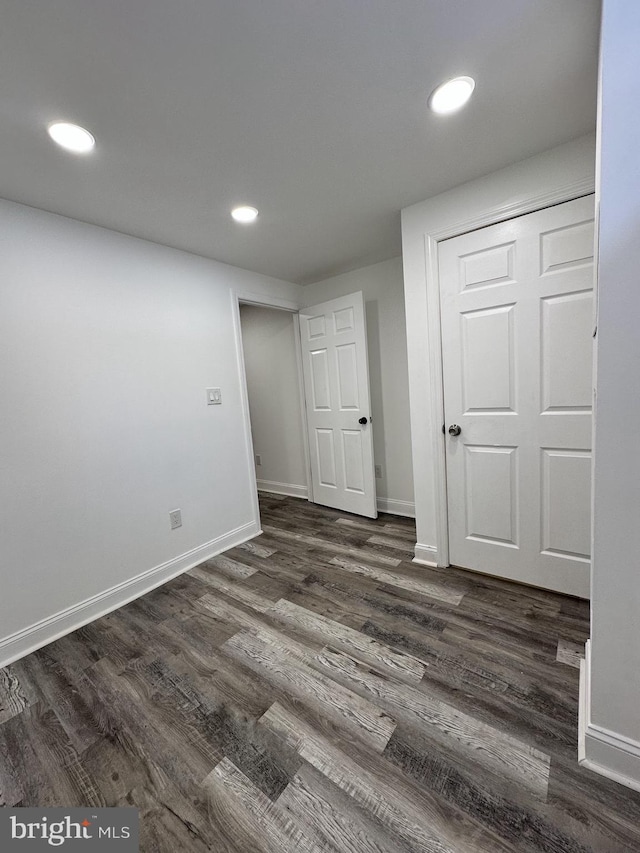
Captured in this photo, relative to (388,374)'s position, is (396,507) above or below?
below

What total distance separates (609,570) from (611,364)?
60 centimetres

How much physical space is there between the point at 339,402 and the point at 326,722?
7.65 feet

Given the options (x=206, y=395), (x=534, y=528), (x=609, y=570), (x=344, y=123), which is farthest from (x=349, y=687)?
(x=344, y=123)

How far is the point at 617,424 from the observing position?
0.90 metres

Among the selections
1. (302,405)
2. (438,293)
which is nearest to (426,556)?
(438,293)

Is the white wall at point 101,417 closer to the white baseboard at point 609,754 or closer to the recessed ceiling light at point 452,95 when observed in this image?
the recessed ceiling light at point 452,95

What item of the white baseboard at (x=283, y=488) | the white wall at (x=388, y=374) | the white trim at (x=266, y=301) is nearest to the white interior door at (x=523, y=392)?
the white wall at (x=388, y=374)

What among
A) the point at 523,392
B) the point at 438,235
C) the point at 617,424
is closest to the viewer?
the point at 617,424

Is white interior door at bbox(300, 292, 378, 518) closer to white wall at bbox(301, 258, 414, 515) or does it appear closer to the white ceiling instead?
white wall at bbox(301, 258, 414, 515)

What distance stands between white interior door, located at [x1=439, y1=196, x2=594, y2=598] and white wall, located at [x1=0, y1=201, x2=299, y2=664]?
1.77 m

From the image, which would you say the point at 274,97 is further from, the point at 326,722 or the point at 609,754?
the point at 609,754

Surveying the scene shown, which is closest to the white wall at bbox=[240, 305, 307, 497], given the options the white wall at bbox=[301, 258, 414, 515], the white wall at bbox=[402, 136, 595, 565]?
the white wall at bbox=[301, 258, 414, 515]

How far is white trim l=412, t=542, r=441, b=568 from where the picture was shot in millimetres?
2197

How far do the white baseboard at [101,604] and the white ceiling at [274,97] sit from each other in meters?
2.22
